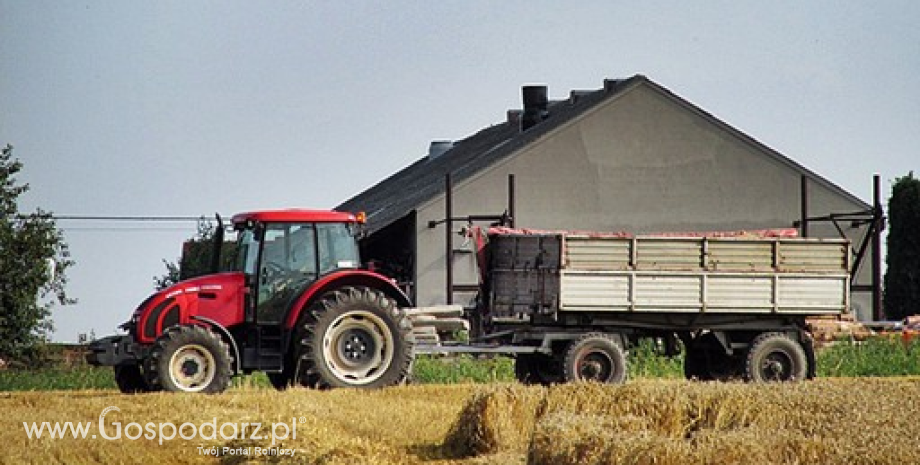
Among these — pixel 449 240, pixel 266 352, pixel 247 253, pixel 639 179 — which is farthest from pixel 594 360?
pixel 639 179

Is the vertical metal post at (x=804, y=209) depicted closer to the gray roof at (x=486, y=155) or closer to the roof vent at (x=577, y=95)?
the gray roof at (x=486, y=155)

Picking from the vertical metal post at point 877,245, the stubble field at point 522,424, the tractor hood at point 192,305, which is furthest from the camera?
the vertical metal post at point 877,245

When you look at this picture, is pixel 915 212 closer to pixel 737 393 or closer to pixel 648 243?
pixel 648 243

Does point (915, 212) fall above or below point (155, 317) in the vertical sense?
above

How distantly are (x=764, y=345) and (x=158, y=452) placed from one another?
37.0ft

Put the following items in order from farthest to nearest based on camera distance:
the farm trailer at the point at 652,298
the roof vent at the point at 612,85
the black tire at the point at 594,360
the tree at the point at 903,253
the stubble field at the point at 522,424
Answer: the tree at the point at 903,253 < the roof vent at the point at 612,85 < the farm trailer at the point at 652,298 < the black tire at the point at 594,360 < the stubble field at the point at 522,424

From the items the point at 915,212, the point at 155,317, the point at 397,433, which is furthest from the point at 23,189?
the point at 915,212

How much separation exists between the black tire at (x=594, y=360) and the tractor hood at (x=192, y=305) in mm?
4579

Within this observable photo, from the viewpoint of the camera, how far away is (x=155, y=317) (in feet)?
68.3

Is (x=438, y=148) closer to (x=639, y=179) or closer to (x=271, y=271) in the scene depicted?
(x=639, y=179)

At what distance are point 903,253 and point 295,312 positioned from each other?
26.9 meters

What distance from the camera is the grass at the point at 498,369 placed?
26031 millimetres

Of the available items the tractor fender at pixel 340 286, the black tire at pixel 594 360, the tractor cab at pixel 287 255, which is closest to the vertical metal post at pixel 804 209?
the black tire at pixel 594 360

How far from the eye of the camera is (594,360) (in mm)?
23047
